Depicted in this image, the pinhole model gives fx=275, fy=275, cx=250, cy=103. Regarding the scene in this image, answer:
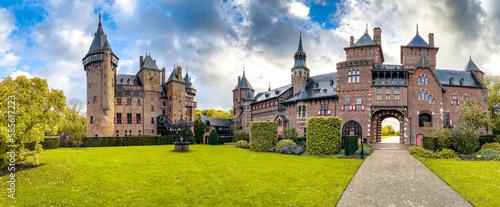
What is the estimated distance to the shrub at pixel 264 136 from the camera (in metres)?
29.8

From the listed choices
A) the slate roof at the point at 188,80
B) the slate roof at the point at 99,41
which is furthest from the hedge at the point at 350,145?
the slate roof at the point at 188,80

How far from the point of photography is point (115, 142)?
1686 inches

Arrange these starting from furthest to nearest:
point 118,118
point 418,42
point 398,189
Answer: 1. point 118,118
2. point 418,42
3. point 398,189

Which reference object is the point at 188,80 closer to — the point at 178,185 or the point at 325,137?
the point at 325,137

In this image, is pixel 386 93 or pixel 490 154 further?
pixel 386 93

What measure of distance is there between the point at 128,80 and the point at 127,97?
12.9 feet

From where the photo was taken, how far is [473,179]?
1437 cm

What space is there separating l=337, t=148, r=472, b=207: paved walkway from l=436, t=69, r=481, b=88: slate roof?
3171 centimetres

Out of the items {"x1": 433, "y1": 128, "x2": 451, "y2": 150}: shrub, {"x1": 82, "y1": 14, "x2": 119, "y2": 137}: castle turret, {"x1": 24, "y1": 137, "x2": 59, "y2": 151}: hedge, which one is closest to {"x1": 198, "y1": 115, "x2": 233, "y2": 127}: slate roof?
{"x1": 82, "y1": 14, "x2": 119, "y2": 137}: castle turret

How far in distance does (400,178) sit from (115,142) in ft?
132

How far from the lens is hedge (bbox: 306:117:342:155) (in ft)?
81.9

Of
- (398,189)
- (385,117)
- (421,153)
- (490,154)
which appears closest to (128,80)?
(385,117)

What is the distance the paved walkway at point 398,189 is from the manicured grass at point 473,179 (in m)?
0.40

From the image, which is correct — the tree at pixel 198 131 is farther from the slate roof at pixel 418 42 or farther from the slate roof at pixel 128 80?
the slate roof at pixel 418 42
